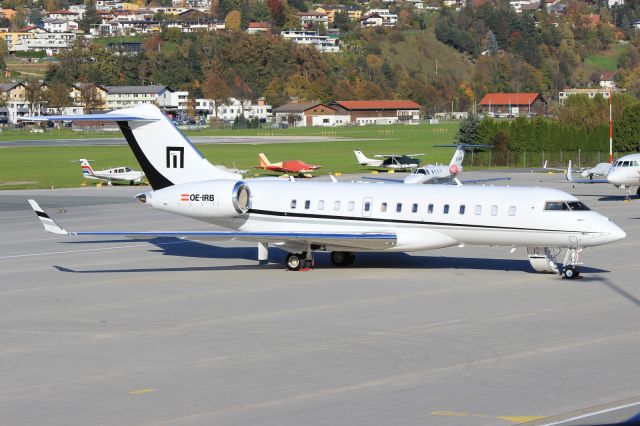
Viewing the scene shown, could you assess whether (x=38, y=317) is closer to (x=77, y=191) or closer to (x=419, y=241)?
(x=419, y=241)

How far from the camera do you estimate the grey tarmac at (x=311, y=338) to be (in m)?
19.8

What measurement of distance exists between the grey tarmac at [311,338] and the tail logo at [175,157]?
3.26 meters

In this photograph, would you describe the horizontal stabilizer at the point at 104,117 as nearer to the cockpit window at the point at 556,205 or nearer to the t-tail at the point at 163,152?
the t-tail at the point at 163,152

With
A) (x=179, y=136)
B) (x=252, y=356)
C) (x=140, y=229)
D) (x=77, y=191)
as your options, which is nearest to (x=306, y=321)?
(x=252, y=356)

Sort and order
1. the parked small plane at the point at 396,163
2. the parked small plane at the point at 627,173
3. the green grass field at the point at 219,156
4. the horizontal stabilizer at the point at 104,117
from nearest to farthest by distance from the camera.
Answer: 1. the horizontal stabilizer at the point at 104,117
2. the parked small plane at the point at 627,173
3. the green grass field at the point at 219,156
4. the parked small plane at the point at 396,163

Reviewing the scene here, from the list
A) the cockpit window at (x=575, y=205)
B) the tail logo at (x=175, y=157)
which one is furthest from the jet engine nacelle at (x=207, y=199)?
the cockpit window at (x=575, y=205)

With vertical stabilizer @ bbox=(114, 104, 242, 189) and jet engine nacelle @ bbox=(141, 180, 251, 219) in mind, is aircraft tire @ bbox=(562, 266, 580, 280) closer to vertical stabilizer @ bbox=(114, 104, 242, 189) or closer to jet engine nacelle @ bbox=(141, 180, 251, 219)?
jet engine nacelle @ bbox=(141, 180, 251, 219)

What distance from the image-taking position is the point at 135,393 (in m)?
20.6

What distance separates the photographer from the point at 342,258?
123ft

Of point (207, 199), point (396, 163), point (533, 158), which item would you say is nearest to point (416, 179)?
point (396, 163)

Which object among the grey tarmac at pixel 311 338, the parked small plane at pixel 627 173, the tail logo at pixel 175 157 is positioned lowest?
the grey tarmac at pixel 311 338

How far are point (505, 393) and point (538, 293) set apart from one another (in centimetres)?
1164

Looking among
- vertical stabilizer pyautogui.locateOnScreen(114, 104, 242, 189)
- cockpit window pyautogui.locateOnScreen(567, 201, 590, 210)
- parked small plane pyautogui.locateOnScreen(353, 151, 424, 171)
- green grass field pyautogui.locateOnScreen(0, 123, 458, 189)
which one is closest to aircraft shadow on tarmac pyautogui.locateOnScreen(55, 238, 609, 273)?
cockpit window pyautogui.locateOnScreen(567, 201, 590, 210)

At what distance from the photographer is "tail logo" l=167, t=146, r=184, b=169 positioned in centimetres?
3859
